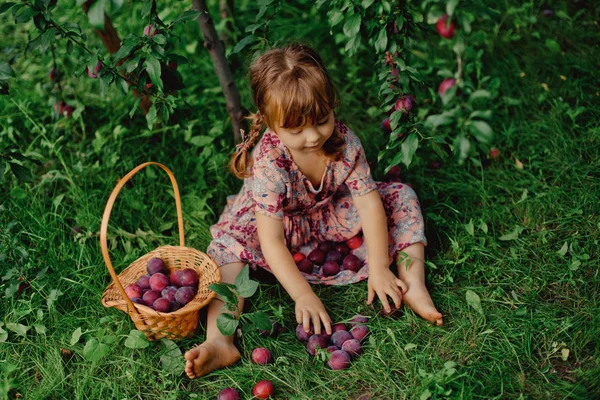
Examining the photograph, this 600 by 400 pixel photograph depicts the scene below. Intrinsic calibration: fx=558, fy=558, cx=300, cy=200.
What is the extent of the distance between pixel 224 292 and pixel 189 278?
0.94 ft

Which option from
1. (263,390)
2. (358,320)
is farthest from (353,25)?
(263,390)

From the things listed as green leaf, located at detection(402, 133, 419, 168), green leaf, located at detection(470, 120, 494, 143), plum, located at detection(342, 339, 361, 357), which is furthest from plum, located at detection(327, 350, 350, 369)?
green leaf, located at detection(470, 120, 494, 143)

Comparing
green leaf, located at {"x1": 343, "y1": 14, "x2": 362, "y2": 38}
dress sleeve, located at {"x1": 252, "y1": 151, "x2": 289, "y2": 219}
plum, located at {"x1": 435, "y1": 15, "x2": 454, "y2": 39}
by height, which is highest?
green leaf, located at {"x1": 343, "y1": 14, "x2": 362, "y2": 38}

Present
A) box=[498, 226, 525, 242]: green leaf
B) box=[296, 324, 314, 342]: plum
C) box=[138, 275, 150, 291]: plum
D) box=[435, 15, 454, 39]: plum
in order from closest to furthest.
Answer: box=[435, 15, 454, 39]: plum, box=[296, 324, 314, 342]: plum, box=[138, 275, 150, 291]: plum, box=[498, 226, 525, 242]: green leaf

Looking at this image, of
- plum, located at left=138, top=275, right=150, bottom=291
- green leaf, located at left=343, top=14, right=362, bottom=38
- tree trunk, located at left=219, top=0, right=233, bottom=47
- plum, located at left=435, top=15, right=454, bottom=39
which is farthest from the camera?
tree trunk, located at left=219, top=0, right=233, bottom=47

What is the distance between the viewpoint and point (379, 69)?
234 cm

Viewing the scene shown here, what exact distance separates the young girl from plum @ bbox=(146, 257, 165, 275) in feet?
0.76

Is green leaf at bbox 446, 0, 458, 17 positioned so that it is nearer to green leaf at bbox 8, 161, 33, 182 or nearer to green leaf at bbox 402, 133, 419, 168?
green leaf at bbox 402, 133, 419, 168

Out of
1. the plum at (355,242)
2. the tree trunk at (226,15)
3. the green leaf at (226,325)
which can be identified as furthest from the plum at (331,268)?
the tree trunk at (226,15)

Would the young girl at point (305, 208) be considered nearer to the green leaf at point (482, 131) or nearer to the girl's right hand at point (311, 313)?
the girl's right hand at point (311, 313)

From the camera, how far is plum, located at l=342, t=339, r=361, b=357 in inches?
79.6

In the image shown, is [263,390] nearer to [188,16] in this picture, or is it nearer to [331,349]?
[331,349]

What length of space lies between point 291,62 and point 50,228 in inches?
57.1

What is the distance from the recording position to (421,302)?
2121 mm
